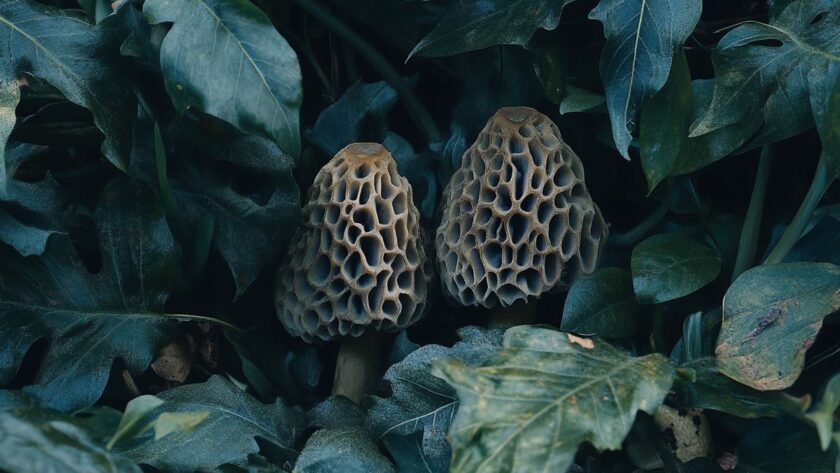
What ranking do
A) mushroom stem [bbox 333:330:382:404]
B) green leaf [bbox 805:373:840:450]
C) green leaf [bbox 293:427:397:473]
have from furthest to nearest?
1. mushroom stem [bbox 333:330:382:404]
2. green leaf [bbox 293:427:397:473]
3. green leaf [bbox 805:373:840:450]

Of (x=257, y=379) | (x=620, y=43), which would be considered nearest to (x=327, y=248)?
(x=257, y=379)

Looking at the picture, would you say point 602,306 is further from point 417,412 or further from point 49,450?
point 49,450

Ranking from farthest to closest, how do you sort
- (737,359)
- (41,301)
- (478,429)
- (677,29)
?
1. (41,301)
2. (677,29)
3. (737,359)
4. (478,429)

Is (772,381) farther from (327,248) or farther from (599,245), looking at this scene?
(327,248)

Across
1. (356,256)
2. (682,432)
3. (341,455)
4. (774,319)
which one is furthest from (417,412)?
(774,319)

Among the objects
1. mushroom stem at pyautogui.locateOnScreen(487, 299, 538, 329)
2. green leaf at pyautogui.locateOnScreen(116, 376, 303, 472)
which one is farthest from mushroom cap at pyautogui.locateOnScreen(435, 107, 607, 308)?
green leaf at pyautogui.locateOnScreen(116, 376, 303, 472)

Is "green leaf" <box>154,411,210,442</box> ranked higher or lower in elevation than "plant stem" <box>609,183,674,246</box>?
lower

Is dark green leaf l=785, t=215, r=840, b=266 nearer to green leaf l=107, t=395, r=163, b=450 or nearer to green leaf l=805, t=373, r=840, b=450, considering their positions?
green leaf l=805, t=373, r=840, b=450
